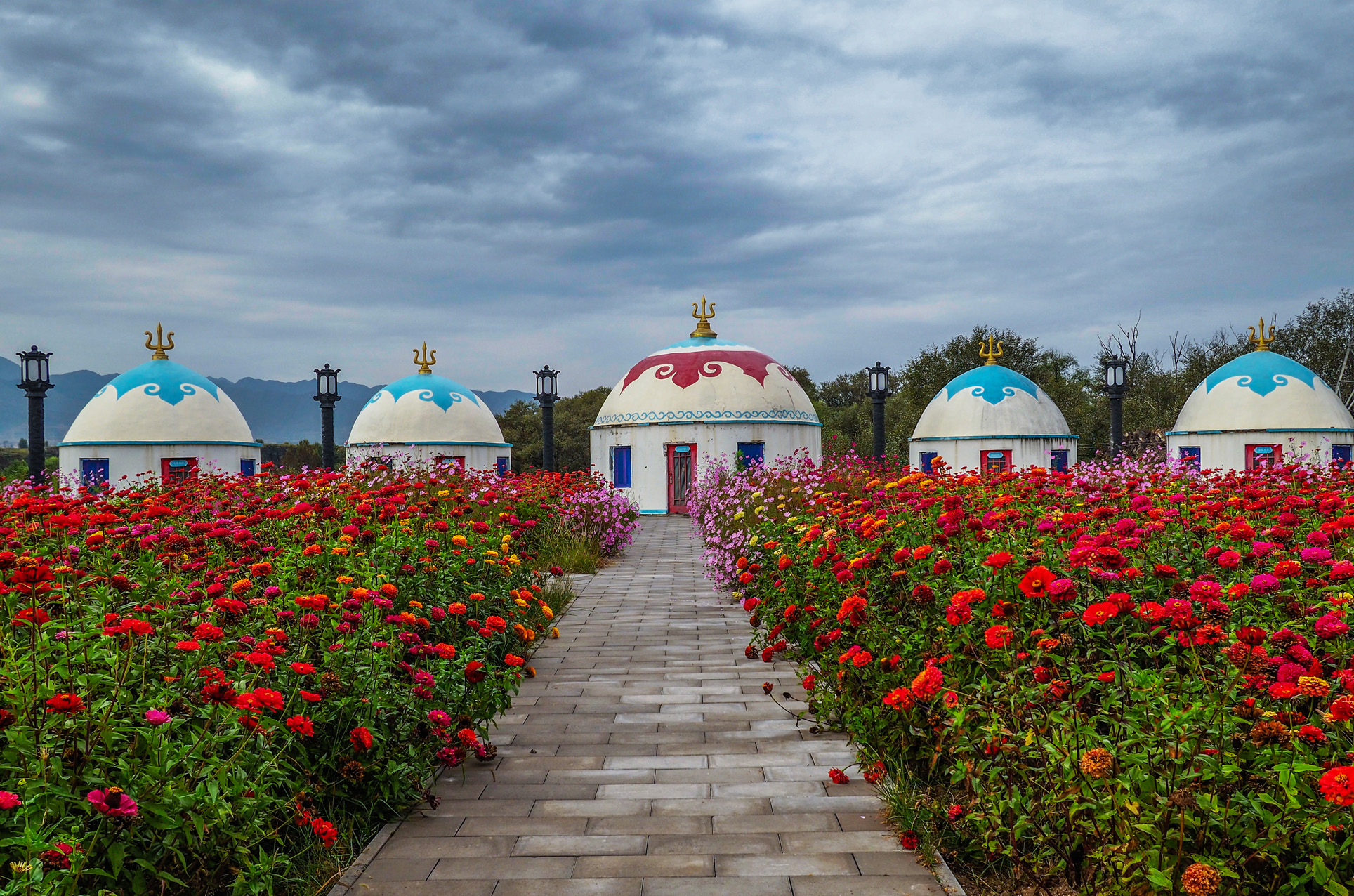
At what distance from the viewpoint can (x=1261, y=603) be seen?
3.60m

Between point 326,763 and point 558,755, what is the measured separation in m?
1.55

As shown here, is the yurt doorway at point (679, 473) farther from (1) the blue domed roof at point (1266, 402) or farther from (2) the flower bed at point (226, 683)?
(2) the flower bed at point (226, 683)

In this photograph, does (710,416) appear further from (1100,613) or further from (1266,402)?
(1100,613)

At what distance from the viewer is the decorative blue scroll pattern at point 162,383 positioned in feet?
79.6

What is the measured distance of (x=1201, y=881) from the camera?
2.16 metres

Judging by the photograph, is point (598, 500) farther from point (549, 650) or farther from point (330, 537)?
point (330, 537)

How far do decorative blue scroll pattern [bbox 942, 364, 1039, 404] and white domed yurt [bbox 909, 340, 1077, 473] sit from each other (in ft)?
0.07

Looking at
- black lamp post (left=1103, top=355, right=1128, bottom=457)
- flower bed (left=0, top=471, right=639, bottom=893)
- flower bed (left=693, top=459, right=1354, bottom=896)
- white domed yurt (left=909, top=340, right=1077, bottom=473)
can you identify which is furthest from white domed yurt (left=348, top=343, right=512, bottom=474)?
flower bed (left=693, top=459, right=1354, bottom=896)

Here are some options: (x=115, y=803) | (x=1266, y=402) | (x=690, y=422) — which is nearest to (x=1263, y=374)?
→ (x=1266, y=402)

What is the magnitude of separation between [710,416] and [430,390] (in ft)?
34.2

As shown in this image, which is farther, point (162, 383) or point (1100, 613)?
point (162, 383)

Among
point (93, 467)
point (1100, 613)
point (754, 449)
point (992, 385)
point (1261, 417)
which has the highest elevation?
point (992, 385)

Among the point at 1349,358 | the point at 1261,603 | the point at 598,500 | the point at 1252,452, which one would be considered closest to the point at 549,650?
the point at 1261,603

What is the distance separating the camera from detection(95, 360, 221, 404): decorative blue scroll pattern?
24266mm
